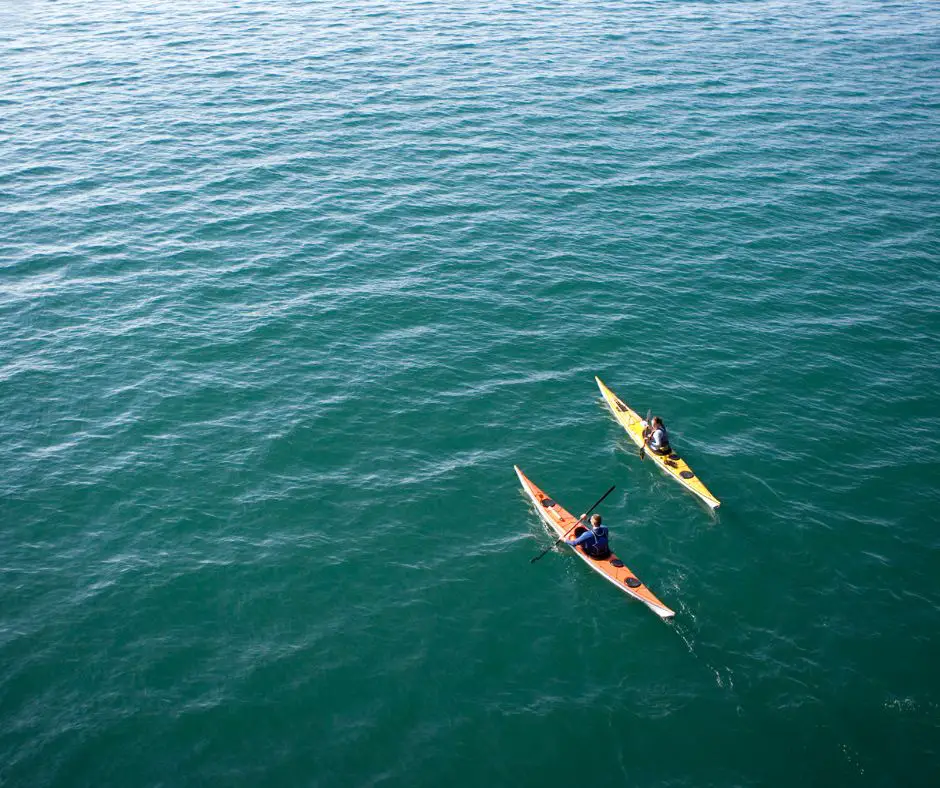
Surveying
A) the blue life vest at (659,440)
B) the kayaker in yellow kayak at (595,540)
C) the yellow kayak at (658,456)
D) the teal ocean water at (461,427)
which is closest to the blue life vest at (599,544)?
the kayaker in yellow kayak at (595,540)

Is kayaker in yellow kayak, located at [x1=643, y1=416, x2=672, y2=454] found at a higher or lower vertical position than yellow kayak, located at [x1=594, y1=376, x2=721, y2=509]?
higher

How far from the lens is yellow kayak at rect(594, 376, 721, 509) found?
36188 mm

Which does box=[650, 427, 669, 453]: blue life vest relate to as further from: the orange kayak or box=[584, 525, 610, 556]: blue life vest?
box=[584, 525, 610, 556]: blue life vest

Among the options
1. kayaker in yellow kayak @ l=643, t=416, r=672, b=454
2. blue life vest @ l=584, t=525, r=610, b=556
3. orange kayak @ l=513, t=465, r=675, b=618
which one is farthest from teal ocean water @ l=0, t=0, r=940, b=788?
kayaker in yellow kayak @ l=643, t=416, r=672, b=454

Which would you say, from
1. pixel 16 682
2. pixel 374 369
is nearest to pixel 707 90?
pixel 374 369

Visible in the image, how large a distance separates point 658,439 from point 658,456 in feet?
3.08

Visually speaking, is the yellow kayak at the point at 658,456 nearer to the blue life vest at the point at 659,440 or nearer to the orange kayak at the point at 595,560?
the blue life vest at the point at 659,440

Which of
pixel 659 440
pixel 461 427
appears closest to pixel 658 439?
pixel 659 440

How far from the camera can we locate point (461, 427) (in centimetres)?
4062

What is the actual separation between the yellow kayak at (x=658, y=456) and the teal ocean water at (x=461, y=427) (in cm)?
79

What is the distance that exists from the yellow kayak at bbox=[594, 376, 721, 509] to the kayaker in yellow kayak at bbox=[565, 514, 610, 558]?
237 inches

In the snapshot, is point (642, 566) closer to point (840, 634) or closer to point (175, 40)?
point (840, 634)

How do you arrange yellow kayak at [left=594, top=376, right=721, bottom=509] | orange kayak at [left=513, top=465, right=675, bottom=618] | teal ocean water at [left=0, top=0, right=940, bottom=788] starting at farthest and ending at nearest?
yellow kayak at [left=594, top=376, right=721, bottom=509] → orange kayak at [left=513, top=465, right=675, bottom=618] → teal ocean water at [left=0, top=0, right=940, bottom=788]

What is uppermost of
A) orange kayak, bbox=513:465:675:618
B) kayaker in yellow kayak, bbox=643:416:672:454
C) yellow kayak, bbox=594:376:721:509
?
kayaker in yellow kayak, bbox=643:416:672:454
